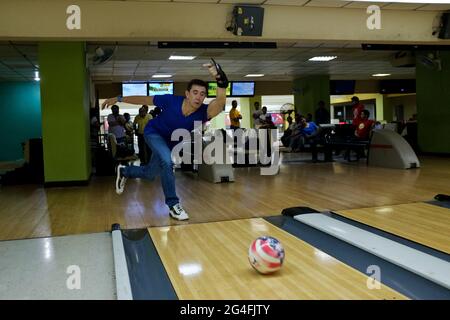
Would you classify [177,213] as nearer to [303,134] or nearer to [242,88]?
[303,134]

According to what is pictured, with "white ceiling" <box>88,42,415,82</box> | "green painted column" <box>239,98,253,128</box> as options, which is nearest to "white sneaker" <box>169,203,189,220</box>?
"white ceiling" <box>88,42,415,82</box>

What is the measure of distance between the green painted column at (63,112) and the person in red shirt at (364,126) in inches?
199

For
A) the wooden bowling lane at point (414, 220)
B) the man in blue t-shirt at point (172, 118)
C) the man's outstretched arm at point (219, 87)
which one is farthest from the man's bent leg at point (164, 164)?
the wooden bowling lane at point (414, 220)

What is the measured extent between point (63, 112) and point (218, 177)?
250 cm

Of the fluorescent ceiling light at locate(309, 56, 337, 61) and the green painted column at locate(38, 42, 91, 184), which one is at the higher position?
the fluorescent ceiling light at locate(309, 56, 337, 61)

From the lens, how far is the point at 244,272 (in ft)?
7.46

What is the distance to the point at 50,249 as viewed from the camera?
290 cm

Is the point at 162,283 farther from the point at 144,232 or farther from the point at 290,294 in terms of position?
the point at 144,232

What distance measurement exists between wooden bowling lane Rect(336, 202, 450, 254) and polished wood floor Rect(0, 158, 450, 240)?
28cm

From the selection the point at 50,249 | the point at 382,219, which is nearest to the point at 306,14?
the point at 382,219

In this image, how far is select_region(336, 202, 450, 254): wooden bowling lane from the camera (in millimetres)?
2799

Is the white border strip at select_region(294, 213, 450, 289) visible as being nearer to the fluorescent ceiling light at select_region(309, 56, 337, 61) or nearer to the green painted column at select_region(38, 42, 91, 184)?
the green painted column at select_region(38, 42, 91, 184)

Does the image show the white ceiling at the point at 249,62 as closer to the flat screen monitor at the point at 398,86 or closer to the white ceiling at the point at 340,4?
the white ceiling at the point at 340,4
